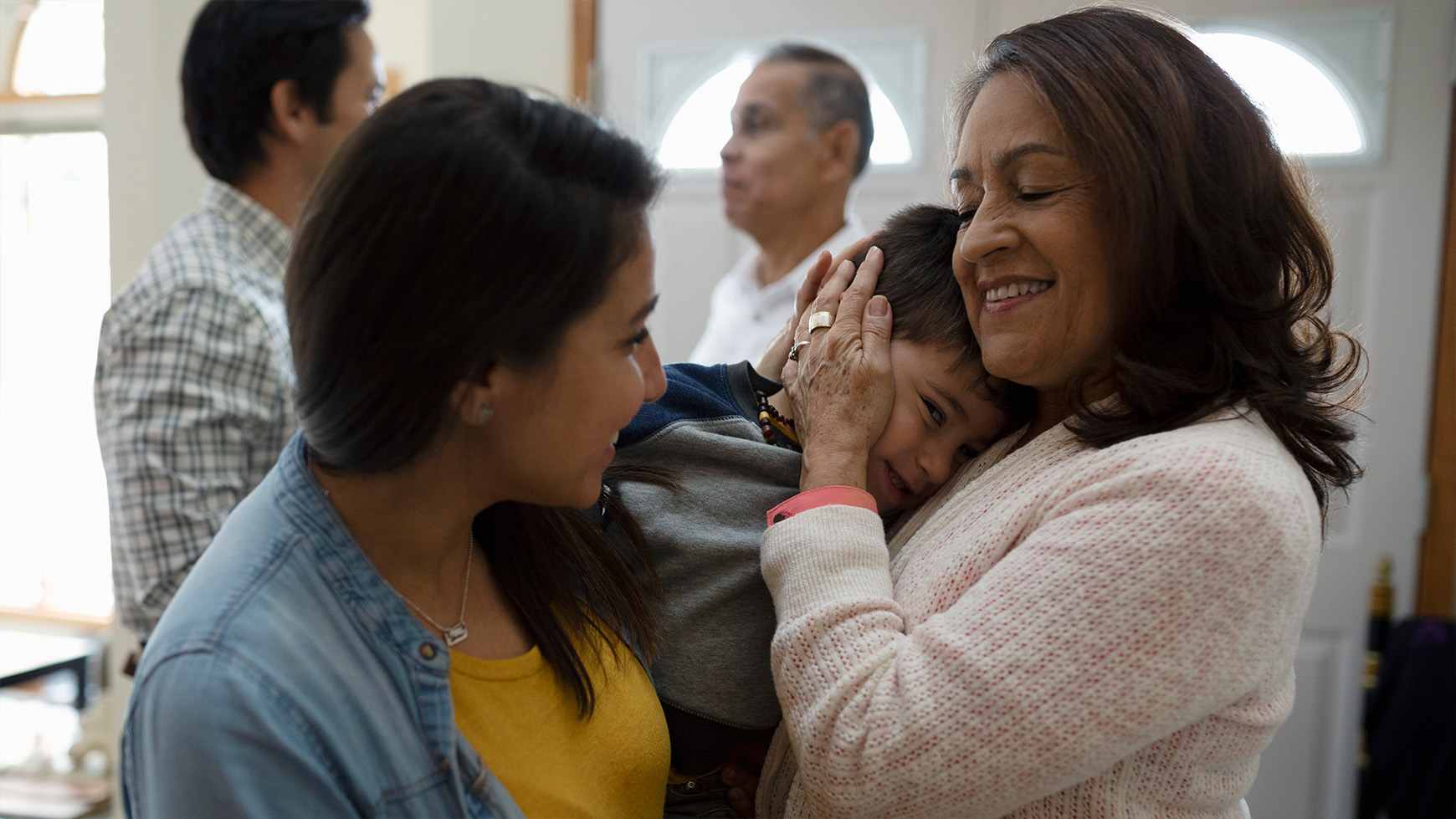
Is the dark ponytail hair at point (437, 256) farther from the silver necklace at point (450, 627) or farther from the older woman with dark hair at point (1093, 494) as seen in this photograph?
the older woman with dark hair at point (1093, 494)

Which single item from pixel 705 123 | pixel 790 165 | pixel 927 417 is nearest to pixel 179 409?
pixel 927 417

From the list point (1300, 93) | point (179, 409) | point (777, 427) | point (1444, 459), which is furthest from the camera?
point (1300, 93)

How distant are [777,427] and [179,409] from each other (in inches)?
41.4

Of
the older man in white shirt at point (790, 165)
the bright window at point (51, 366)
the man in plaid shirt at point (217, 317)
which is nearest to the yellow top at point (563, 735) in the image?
the man in plaid shirt at point (217, 317)

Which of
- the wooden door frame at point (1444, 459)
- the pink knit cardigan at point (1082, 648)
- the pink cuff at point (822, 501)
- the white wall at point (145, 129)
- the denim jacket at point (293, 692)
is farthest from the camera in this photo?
the white wall at point (145, 129)

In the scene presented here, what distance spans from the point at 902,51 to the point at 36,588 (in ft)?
15.0

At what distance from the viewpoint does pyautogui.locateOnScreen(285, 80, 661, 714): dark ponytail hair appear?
0.84 metres

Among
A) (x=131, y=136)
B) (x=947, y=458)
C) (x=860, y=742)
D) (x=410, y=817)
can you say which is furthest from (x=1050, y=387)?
(x=131, y=136)

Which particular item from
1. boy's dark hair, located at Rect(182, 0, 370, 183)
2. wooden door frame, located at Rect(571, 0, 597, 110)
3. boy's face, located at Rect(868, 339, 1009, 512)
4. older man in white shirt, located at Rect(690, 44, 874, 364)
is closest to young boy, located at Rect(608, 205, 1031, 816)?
boy's face, located at Rect(868, 339, 1009, 512)

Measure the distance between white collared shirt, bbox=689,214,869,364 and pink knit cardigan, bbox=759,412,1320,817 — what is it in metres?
1.63

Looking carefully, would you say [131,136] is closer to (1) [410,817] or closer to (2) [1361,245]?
(1) [410,817]

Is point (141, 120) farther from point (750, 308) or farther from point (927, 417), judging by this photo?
point (927, 417)

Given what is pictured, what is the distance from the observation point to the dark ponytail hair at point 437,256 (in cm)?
84

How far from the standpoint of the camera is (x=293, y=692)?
31.4 inches
